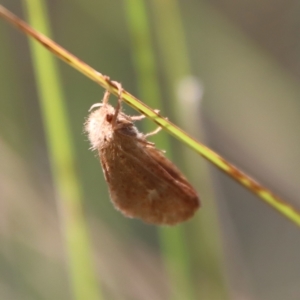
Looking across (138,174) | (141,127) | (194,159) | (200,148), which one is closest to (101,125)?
(138,174)

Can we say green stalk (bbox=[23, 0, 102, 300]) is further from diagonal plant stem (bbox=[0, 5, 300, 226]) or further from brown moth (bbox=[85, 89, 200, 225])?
diagonal plant stem (bbox=[0, 5, 300, 226])

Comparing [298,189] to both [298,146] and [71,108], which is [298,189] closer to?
[298,146]

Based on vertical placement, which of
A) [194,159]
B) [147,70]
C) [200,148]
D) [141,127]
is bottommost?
[200,148]

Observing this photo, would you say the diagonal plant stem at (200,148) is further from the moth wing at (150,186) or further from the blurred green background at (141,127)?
the blurred green background at (141,127)

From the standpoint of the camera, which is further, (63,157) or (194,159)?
(194,159)

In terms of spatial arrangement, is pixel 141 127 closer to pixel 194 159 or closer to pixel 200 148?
pixel 194 159

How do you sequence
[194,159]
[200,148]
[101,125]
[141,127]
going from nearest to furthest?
[200,148], [101,125], [194,159], [141,127]

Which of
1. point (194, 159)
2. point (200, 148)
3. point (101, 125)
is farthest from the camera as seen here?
point (194, 159)
